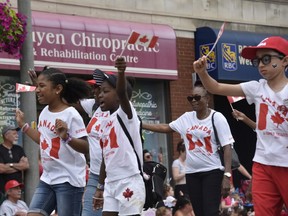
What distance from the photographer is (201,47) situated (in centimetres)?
2111

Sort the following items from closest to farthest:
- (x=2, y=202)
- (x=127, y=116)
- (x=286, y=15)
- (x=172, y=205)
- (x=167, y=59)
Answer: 1. (x=127, y=116)
2. (x=2, y=202)
3. (x=172, y=205)
4. (x=167, y=59)
5. (x=286, y=15)

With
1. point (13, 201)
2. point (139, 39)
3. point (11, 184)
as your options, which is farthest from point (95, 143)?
point (13, 201)

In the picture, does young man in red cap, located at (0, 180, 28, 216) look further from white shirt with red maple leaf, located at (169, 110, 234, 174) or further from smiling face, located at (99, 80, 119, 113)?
smiling face, located at (99, 80, 119, 113)

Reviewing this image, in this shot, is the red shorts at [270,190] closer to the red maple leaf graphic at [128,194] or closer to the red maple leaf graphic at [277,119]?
the red maple leaf graphic at [277,119]

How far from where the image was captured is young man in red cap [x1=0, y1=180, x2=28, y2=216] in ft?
44.5

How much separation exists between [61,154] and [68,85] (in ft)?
2.57

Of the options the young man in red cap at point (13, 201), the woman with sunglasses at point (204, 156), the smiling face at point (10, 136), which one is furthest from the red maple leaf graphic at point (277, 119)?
the smiling face at point (10, 136)

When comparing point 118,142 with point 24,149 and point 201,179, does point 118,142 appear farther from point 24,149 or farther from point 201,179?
point 24,149

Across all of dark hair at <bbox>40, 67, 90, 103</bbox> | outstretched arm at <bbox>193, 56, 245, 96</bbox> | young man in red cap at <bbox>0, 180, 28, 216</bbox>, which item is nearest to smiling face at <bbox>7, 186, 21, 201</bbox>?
young man in red cap at <bbox>0, 180, 28, 216</bbox>

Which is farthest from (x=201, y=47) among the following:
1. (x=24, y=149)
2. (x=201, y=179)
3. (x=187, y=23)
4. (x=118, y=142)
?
(x=118, y=142)

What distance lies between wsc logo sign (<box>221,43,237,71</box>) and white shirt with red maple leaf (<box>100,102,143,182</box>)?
39.7 feet

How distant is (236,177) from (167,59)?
3.99 meters

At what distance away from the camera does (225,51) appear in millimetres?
21016

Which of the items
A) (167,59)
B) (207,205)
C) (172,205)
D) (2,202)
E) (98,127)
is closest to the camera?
(98,127)
